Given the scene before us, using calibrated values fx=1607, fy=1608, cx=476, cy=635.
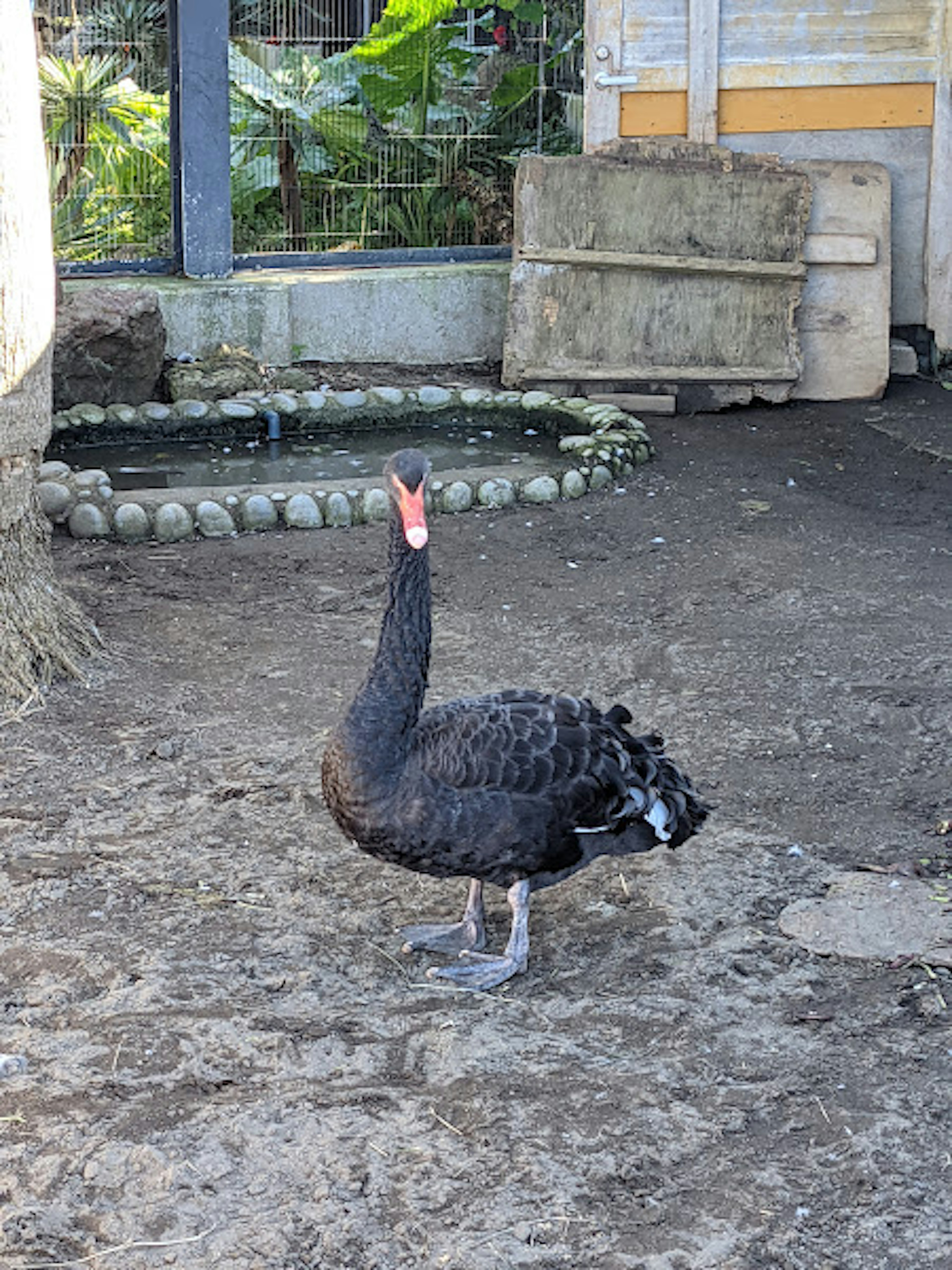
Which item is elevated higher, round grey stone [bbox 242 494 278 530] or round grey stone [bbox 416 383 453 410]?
round grey stone [bbox 416 383 453 410]

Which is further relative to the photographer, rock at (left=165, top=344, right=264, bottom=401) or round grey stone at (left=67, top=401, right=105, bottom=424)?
rock at (left=165, top=344, right=264, bottom=401)

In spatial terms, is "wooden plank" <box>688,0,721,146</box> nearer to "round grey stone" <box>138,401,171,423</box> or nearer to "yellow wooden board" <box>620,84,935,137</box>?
"yellow wooden board" <box>620,84,935,137</box>

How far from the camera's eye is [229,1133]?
11.0ft

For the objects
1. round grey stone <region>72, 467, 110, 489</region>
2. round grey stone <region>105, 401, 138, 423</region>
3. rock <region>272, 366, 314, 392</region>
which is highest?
rock <region>272, 366, 314, 392</region>

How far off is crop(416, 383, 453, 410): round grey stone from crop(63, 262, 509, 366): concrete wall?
1.07 metres

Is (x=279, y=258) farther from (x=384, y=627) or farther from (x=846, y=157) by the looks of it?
(x=384, y=627)

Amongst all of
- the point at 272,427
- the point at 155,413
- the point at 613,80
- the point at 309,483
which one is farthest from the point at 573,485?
the point at 613,80

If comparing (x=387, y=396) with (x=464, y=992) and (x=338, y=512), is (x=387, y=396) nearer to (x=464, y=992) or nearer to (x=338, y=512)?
(x=338, y=512)

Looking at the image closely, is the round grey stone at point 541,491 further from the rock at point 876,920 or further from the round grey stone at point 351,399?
the rock at point 876,920

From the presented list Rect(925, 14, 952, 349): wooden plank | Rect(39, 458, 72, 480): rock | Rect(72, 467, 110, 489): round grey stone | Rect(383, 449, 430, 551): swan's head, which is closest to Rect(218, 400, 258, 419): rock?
Rect(39, 458, 72, 480): rock

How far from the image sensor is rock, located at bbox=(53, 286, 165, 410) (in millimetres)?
9203

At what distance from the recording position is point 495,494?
8.30 meters

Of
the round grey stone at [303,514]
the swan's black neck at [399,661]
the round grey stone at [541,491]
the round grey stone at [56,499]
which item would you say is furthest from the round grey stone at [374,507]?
the swan's black neck at [399,661]

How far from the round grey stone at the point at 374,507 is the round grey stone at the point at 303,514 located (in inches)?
8.9
